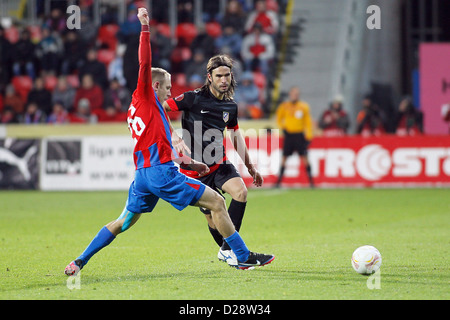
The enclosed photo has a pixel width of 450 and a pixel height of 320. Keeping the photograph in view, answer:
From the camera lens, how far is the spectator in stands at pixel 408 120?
767 inches

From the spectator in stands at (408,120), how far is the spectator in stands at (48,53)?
9773 millimetres

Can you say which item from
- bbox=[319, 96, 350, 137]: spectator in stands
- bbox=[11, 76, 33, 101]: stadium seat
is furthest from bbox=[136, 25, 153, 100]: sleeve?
bbox=[11, 76, 33, 101]: stadium seat

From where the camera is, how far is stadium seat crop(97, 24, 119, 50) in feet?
76.5

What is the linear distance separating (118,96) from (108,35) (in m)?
3.21

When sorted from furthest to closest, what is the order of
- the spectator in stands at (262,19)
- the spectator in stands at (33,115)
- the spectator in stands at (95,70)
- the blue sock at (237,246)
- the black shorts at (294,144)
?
the spectator in stands at (262,19), the spectator in stands at (95,70), the spectator in stands at (33,115), the black shorts at (294,144), the blue sock at (237,246)

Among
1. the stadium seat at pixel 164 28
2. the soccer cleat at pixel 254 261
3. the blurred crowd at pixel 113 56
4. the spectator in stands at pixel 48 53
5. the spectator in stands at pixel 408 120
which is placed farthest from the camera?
the stadium seat at pixel 164 28

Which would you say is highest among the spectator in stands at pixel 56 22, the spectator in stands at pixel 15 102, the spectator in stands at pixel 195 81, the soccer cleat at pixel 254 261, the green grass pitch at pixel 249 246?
the spectator in stands at pixel 56 22

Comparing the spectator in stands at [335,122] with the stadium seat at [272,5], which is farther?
the stadium seat at [272,5]

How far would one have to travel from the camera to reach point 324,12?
23672 millimetres

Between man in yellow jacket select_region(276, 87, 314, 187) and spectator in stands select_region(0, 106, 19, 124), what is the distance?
24.6ft

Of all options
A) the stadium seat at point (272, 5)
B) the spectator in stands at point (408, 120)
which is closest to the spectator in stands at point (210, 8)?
the stadium seat at point (272, 5)

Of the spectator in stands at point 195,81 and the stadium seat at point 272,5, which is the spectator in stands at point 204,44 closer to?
the spectator in stands at point 195,81

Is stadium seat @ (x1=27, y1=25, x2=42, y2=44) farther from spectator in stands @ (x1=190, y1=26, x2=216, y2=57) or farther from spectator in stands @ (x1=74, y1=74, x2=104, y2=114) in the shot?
spectator in stands @ (x1=190, y1=26, x2=216, y2=57)

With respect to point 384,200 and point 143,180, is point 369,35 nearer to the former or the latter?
point 384,200
